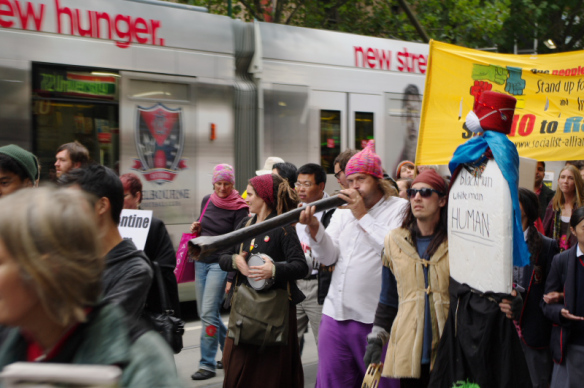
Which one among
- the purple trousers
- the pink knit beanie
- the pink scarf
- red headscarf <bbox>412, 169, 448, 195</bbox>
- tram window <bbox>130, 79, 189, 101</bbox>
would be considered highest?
tram window <bbox>130, 79, 189, 101</bbox>

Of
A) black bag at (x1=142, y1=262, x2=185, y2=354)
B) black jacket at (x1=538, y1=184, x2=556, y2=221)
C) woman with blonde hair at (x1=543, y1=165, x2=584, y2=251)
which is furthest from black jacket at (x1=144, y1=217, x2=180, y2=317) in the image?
black jacket at (x1=538, y1=184, x2=556, y2=221)

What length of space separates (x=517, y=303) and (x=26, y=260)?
2.43 m

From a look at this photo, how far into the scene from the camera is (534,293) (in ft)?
14.4

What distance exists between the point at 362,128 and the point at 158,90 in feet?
11.4

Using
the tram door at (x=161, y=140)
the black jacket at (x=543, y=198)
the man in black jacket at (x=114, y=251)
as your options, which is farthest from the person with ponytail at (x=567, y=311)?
the tram door at (x=161, y=140)

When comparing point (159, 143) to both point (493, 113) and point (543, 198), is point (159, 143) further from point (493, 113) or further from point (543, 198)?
point (493, 113)

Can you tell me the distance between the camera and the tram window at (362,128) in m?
10.2

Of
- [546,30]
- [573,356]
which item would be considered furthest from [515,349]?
[546,30]

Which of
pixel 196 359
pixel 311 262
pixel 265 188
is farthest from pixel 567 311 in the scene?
pixel 196 359

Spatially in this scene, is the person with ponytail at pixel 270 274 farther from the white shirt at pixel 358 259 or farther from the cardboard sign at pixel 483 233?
the cardboard sign at pixel 483 233

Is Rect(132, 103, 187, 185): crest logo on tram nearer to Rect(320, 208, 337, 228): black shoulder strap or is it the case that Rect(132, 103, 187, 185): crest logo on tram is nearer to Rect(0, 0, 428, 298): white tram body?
Rect(0, 0, 428, 298): white tram body

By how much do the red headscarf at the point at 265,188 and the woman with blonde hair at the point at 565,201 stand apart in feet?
11.1

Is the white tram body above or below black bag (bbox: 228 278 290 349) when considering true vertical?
above

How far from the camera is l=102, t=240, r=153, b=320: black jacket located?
2504mm
